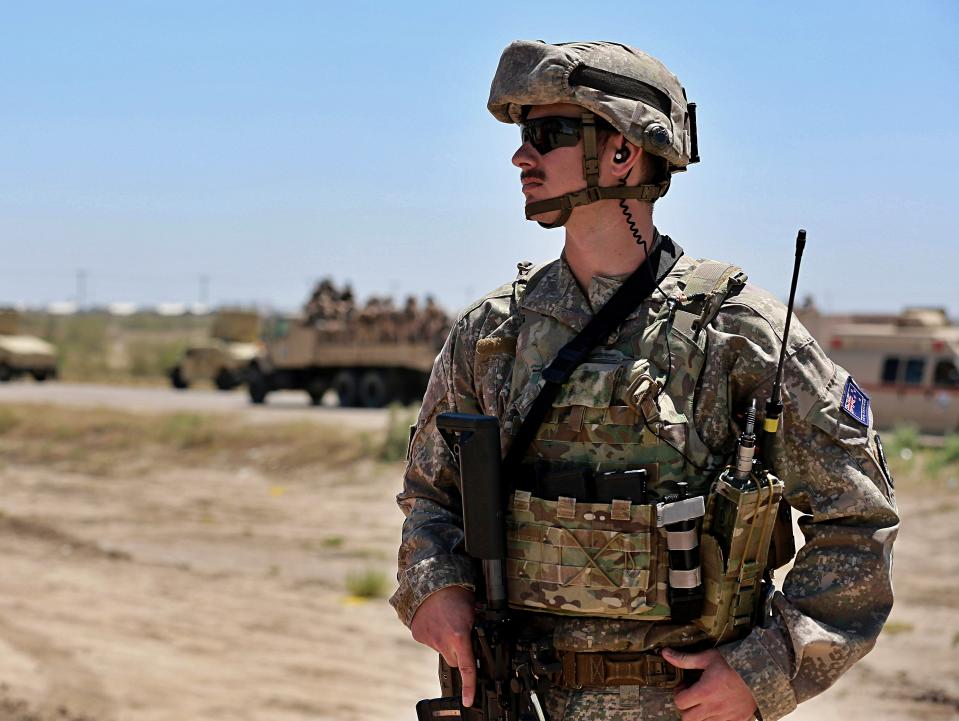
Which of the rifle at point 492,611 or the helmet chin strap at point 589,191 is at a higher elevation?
the helmet chin strap at point 589,191

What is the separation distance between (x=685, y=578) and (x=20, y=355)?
1337 inches

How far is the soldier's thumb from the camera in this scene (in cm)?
223

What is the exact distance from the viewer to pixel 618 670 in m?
2.32

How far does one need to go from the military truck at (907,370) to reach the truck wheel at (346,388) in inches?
387

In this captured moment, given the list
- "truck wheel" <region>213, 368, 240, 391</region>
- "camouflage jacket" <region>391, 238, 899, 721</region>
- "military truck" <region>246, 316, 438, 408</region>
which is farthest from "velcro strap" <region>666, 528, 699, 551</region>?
"truck wheel" <region>213, 368, 240, 391</region>

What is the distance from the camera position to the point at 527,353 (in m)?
2.47

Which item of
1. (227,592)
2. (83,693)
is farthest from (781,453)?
(227,592)

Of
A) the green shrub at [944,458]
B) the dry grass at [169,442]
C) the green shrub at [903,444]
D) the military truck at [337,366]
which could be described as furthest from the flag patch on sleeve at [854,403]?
Result: the military truck at [337,366]

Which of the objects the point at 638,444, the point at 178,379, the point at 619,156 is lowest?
the point at 178,379

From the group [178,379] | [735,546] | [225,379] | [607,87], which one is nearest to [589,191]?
[607,87]

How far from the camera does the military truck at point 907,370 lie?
17.2m

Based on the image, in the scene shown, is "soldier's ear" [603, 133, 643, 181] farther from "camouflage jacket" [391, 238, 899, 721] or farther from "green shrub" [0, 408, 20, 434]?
"green shrub" [0, 408, 20, 434]

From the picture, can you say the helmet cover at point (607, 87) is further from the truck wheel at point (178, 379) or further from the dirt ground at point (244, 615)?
the truck wheel at point (178, 379)

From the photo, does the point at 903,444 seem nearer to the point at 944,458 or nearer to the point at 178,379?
the point at 944,458
